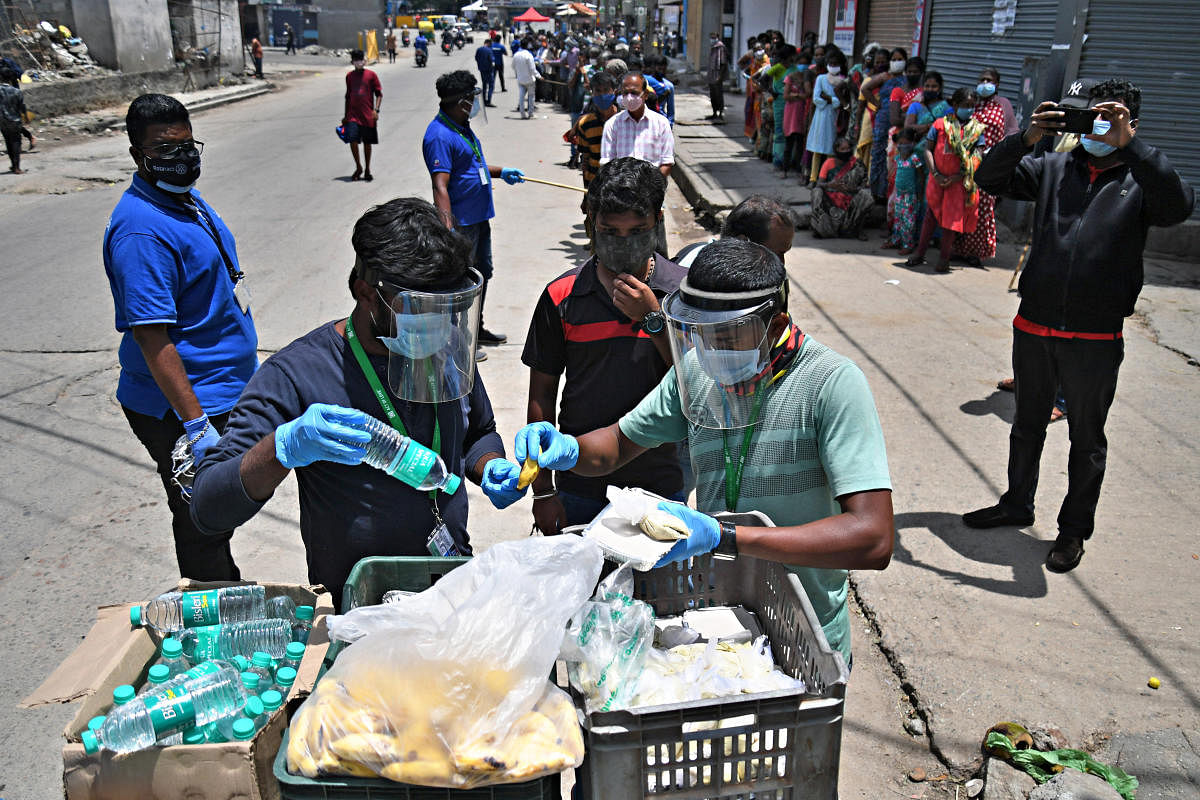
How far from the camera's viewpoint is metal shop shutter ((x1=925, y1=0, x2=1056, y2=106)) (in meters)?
9.88

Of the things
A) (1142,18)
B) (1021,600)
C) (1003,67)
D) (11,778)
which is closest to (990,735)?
(1021,600)

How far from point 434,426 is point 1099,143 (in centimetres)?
334

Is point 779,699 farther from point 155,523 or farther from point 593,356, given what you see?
point 155,523

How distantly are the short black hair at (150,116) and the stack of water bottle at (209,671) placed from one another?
1765 millimetres

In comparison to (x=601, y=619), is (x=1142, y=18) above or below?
above

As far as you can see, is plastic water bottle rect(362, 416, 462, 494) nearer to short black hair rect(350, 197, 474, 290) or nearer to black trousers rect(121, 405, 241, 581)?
short black hair rect(350, 197, 474, 290)

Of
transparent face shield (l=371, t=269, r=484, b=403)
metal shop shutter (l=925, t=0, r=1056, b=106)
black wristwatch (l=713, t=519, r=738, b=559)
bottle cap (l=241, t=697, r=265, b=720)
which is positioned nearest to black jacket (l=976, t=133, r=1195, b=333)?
black wristwatch (l=713, t=519, r=738, b=559)

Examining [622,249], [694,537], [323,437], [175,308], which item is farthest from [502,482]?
[175,308]

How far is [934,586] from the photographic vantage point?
427 centimetres

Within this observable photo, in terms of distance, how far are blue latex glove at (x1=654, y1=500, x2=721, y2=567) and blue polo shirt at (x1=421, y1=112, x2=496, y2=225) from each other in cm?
488

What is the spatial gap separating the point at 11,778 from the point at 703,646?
2.65 metres

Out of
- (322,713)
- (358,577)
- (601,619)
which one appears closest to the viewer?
(322,713)

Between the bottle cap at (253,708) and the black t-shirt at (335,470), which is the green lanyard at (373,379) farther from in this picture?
the bottle cap at (253,708)

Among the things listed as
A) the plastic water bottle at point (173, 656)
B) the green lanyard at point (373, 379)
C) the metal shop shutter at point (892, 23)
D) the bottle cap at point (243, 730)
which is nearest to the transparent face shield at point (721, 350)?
the green lanyard at point (373, 379)
